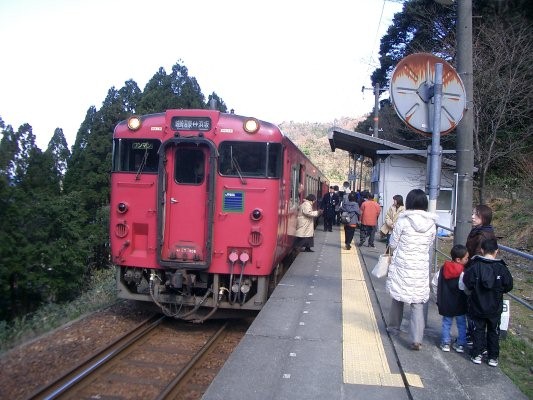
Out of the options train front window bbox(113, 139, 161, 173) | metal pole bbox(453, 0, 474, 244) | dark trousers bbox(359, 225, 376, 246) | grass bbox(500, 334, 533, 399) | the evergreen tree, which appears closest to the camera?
grass bbox(500, 334, 533, 399)

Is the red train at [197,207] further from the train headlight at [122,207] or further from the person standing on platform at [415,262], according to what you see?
the person standing on platform at [415,262]

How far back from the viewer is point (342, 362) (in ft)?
15.7

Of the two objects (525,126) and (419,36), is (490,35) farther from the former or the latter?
(419,36)

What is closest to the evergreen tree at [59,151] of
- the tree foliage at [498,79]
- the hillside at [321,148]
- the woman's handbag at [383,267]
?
the tree foliage at [498,79]

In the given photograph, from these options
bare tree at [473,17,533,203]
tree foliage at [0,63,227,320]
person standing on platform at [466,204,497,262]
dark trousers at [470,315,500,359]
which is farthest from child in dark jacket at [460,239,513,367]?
tree foliage at [0,63,227,320]

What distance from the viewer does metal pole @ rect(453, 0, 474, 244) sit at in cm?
591

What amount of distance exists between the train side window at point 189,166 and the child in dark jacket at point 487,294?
13.2ft

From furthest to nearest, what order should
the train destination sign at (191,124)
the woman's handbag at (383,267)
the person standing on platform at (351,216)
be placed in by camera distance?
the person standing on platform at (351,216)
the train destination sign at (191,124)
the woman's handbag at (383,267)

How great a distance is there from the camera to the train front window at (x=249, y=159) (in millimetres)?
7219

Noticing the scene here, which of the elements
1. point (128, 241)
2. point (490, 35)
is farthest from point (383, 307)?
point (490, 35)

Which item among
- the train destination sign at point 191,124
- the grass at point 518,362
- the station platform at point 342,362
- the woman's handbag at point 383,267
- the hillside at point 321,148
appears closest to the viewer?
the station platform at point 342,362

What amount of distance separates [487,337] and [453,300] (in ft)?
1.53

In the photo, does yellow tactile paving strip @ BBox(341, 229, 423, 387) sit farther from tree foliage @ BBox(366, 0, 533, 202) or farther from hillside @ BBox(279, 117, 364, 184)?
hillside @ BBox(279, 117, 364, 184)

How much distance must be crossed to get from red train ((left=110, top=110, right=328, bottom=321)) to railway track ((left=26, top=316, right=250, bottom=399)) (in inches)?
18.7
